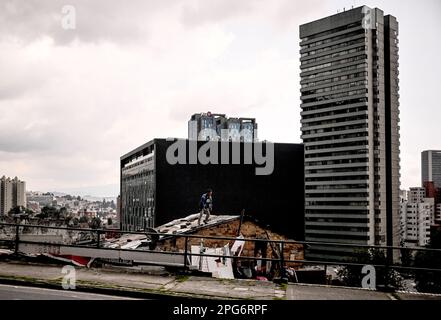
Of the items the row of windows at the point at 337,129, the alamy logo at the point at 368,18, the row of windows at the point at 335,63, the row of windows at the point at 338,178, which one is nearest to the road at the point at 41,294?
the row of windows at the point at 338,178

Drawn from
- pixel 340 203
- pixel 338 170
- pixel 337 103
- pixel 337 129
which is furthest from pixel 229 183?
pixel 337 103

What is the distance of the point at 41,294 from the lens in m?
8.44

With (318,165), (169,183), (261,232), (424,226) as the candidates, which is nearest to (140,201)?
(169,183)

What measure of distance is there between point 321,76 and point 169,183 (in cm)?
10007

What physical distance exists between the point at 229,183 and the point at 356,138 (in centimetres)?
7509

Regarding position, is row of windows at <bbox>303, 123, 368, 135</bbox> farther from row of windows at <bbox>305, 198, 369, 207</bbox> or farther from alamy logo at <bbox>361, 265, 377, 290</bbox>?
alamy logo at <bbox>361, 265, 377, 290</bbox>

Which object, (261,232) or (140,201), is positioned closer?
(261,232)

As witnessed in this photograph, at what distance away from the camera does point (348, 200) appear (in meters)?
143

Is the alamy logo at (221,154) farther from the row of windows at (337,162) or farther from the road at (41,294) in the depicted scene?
the road at (41,294)

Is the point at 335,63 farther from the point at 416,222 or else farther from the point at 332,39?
the point at 416,222

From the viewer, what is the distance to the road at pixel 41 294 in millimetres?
8125

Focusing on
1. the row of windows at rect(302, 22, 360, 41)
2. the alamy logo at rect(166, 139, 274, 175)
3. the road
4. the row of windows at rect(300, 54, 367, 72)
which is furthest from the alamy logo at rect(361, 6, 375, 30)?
the road

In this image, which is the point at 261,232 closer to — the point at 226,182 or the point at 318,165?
the point at 226,182
